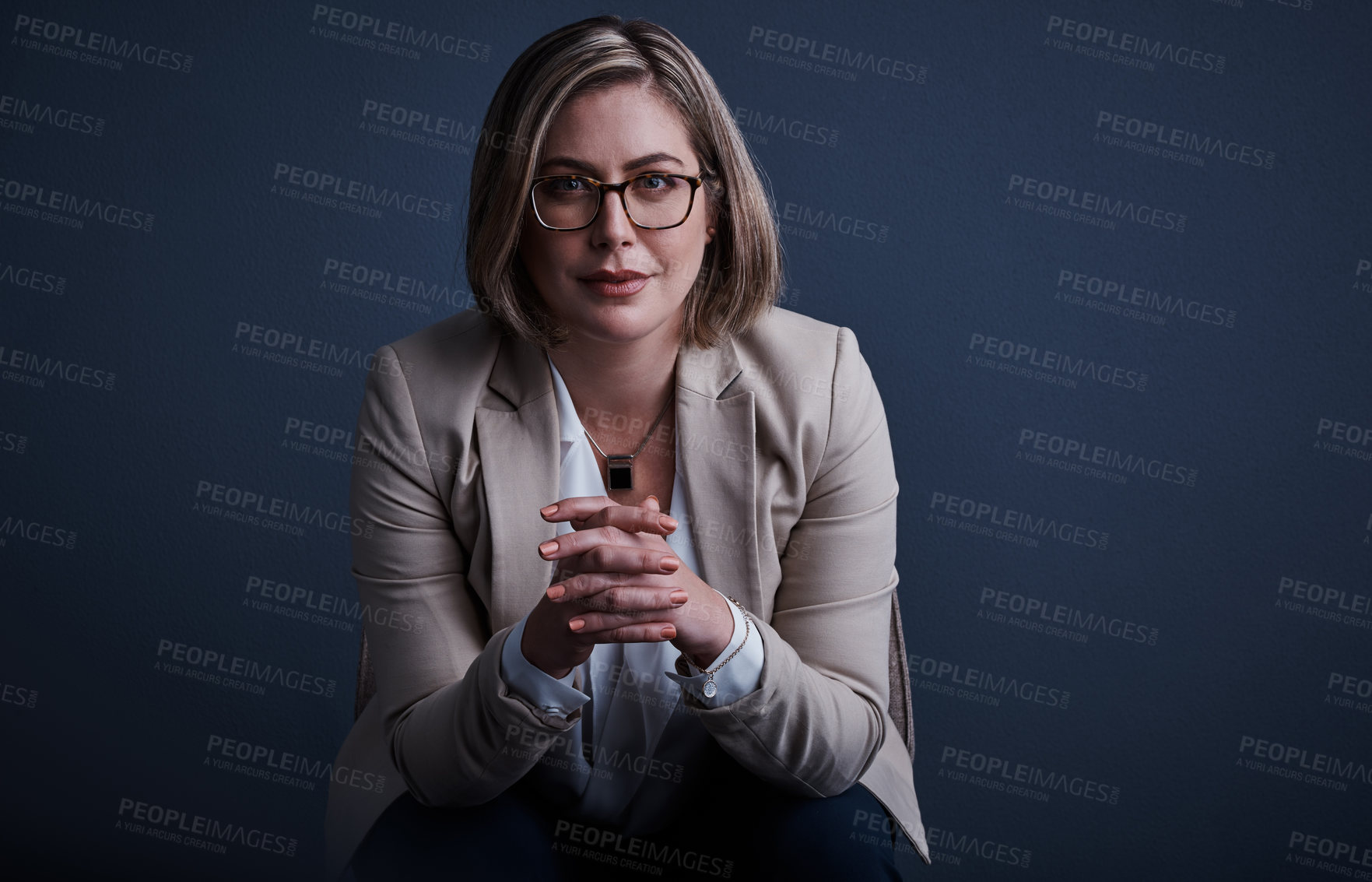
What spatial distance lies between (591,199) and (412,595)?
597mm

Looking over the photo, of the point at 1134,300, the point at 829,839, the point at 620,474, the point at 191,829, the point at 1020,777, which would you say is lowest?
the point at 191,829

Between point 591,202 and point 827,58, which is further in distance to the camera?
point 827,58

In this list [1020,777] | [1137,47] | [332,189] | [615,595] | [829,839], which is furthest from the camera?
[1020,777]

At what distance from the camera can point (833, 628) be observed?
150 centimetres

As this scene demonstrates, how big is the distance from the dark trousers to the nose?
767mm

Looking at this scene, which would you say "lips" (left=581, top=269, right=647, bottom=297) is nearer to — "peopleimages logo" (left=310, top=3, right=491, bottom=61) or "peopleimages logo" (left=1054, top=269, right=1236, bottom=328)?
"peopleimages logo" (left=310, top=3, right=491, bottom=61)

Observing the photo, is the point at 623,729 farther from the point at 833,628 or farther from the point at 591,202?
the point at 591,202

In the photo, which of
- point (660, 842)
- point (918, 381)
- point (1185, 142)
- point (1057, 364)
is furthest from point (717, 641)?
point (1185, 142)

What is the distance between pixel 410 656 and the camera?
1.48 m

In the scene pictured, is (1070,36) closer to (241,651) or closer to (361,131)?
(361,131)

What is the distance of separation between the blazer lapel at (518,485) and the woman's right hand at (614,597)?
0.21m

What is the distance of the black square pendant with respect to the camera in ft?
5.13

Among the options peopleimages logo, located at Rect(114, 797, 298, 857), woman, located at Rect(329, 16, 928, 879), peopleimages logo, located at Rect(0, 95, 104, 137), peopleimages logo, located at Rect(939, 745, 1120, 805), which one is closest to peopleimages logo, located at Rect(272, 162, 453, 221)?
peopleimages logo, located at Rect(0, 95, 104, 137)

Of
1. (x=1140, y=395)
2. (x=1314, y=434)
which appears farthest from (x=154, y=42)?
(x=1314, y=434)
